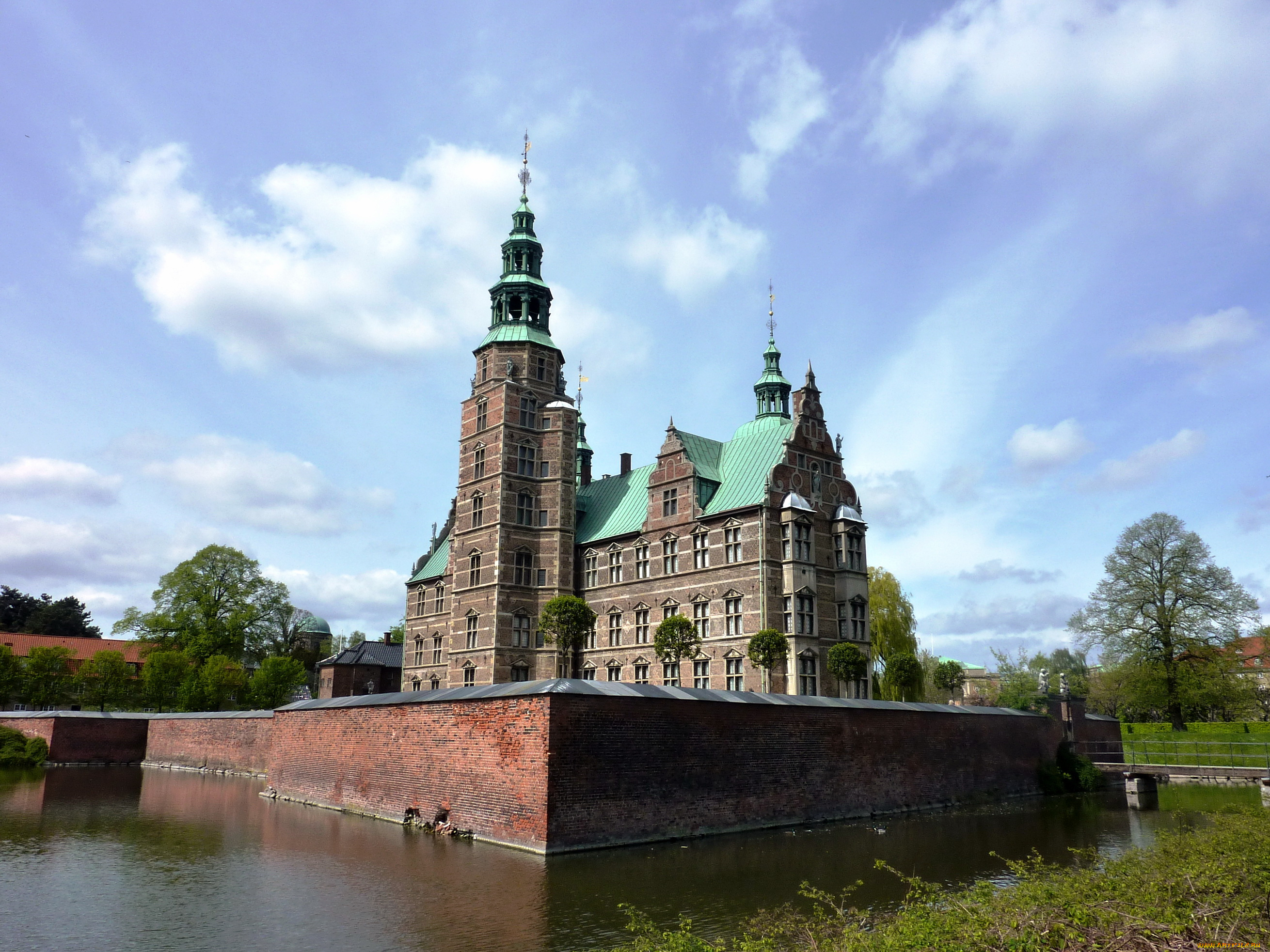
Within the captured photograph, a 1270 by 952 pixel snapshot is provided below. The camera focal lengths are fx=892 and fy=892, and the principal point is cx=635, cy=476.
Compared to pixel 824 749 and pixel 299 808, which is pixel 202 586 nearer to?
pixel 299 808

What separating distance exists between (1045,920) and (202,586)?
6863cm

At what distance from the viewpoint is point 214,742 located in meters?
46.8

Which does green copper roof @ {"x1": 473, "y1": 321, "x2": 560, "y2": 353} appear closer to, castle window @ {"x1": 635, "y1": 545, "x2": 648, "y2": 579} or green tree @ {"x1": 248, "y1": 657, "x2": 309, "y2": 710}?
castle window @ {"x1": 635, "y1": 545, "x2": 648, "y2": 579}

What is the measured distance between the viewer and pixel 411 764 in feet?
87.8

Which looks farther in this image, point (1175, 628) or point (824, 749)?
point (1175, 628)

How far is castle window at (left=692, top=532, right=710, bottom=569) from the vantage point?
4131 centimetres

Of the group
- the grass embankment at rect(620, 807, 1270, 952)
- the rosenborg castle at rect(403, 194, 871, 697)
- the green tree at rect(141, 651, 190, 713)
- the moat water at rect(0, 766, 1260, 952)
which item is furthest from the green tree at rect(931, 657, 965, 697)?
the green tree at rect(141, 651, 190, 713)

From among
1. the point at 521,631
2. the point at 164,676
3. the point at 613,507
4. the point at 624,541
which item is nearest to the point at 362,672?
the point at 164,676

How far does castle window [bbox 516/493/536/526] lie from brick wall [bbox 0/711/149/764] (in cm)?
2703

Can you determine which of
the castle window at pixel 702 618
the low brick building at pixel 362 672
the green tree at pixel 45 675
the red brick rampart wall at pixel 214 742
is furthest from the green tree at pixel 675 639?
the green tree at pixel 45 675

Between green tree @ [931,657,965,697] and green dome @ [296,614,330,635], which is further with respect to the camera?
green dome @ [296,614,330,635]

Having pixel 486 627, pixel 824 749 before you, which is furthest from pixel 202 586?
pixel 824 749

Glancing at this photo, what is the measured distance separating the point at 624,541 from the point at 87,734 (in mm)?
33660

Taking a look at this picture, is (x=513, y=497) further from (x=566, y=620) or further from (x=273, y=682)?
(x=273, y=682)
